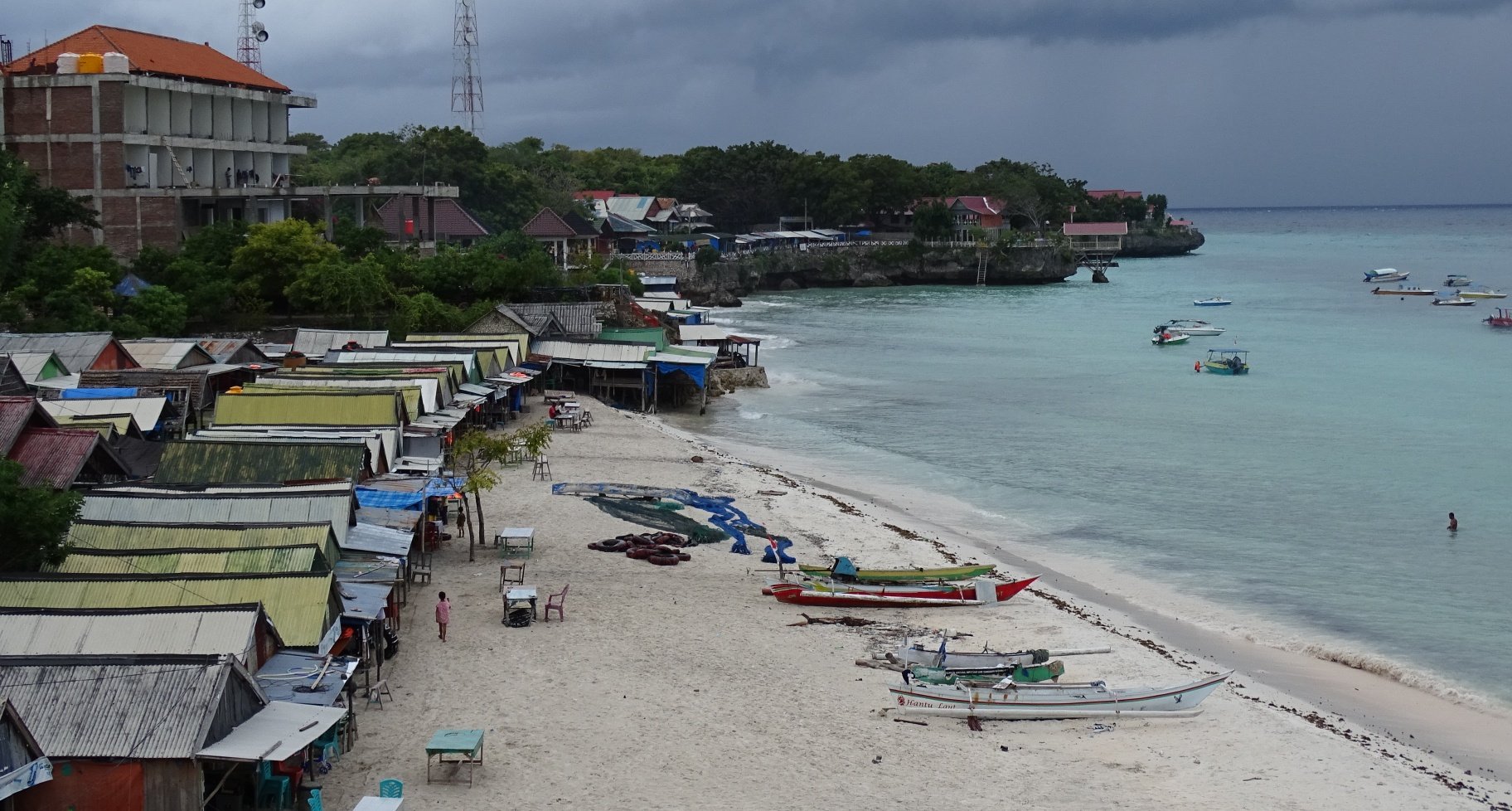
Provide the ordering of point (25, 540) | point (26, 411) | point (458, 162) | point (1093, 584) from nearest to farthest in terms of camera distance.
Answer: point (25, 540) < point (26, 411) < point (1093, 584) < point (458, 162)

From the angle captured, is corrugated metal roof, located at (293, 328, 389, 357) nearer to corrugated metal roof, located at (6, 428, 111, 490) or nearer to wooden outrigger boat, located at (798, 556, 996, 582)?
corrugated metal roof, located at (6, 428, 111, 490)

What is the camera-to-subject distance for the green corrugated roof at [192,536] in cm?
1873

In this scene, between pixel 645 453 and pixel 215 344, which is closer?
pixel 645 453

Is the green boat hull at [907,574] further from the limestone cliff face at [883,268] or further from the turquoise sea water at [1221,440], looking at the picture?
the limestone cliff face at [883,268]

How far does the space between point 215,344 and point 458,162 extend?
172 ft

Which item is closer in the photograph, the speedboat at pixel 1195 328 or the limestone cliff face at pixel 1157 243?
the speedboat at pixel 1195 328

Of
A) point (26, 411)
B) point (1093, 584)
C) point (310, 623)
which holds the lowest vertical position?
point (1093, 584)

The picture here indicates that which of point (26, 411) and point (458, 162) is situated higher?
point (458, 162)

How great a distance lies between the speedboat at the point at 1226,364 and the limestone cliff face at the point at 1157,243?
317ft

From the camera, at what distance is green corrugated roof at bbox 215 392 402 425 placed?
29062 millimetres

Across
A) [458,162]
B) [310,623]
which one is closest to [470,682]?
[310,623]

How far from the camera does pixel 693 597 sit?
22.7m

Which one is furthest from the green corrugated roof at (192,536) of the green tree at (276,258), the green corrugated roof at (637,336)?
the green corrugated roof at (637,336)

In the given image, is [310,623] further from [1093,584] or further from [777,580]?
[1093,584]
